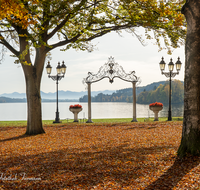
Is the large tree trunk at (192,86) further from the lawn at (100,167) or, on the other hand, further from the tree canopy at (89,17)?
the tree canopy at (89,17)

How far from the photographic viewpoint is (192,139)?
569 centimetres

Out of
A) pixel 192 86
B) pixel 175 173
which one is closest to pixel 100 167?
pixel 175 173

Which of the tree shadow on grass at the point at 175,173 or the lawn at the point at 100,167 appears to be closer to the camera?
the tree shadow on grass at the point at 175,173

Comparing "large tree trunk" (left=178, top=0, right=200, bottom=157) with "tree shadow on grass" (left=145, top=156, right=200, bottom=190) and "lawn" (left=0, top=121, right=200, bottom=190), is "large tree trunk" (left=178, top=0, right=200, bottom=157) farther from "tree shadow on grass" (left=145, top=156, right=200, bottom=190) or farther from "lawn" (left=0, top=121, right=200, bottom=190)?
"lawn" (left=0, top=121, right=200, bottom=190)

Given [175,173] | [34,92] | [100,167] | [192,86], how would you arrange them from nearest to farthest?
[175,173] < [100,167] < [192,86] < [34,92]

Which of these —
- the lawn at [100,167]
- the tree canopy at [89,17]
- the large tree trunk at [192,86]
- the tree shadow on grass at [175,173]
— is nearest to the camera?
the tree shadow on grass at [175,173]

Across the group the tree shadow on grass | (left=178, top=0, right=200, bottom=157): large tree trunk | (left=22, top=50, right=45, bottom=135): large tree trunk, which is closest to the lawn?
the tree shadow on grass

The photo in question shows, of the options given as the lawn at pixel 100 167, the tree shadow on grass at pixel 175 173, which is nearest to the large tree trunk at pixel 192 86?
the tree shadow on grass at pixel 175 173

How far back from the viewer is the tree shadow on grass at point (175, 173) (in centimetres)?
424

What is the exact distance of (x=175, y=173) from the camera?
15.8 feet

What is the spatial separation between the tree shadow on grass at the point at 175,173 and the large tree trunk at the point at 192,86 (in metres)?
0.25

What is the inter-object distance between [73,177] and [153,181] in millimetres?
1730

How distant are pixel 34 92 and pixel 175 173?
7.98 m

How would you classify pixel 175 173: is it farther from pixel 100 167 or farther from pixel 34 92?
pixel 34 92
